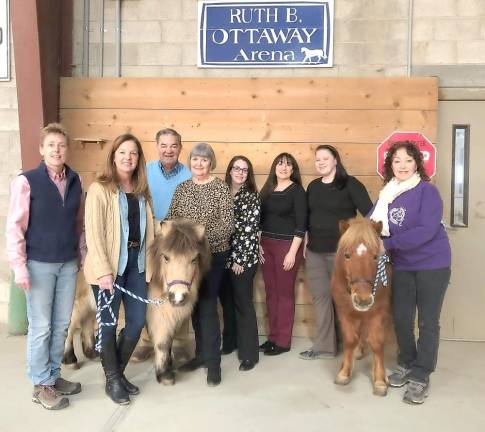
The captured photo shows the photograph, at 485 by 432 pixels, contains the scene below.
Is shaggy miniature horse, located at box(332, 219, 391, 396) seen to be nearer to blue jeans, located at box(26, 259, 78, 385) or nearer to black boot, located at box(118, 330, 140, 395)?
black boot, located at box(118, 330, 140, 395)

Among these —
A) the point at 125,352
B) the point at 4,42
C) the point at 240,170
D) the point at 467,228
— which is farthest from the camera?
the point at 4,42

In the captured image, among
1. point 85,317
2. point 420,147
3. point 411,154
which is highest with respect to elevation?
point 420,147

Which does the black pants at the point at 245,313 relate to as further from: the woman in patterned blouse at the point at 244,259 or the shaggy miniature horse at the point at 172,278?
the shaggy miniature horse at the point at 172,278

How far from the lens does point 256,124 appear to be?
386 centimetres

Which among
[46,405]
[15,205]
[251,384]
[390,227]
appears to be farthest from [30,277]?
[390,227]

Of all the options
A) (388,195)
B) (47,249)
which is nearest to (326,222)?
(388,195)

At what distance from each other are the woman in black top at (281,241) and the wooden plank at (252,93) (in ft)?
2.56

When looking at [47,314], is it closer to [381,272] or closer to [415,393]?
[381,272]

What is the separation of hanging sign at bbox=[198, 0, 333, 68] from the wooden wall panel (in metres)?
0.19

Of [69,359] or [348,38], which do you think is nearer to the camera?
[69,359]

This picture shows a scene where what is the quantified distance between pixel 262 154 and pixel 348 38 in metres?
1.19

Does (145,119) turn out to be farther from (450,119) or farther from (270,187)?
(450,119)

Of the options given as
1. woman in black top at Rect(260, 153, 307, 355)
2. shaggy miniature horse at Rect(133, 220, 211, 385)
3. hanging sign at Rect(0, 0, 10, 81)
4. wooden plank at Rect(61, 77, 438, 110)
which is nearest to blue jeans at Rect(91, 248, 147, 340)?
shaggy miniature horse at Rect(133, 220, 211, 385)

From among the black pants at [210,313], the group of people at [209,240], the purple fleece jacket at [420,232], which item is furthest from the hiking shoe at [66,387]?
the purple fleece jacket at [420,232]
